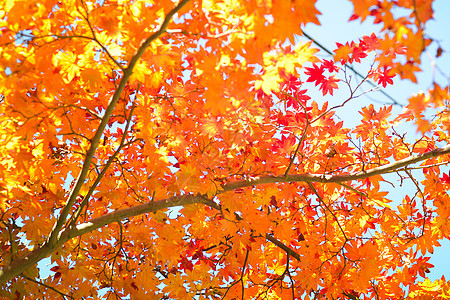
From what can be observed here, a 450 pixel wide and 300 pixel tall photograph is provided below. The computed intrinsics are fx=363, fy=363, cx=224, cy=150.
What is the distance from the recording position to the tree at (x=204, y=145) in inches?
61.9

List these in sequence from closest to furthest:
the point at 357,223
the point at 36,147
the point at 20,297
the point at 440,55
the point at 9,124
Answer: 1. the point at 440,55
2. the point at 9,124
3. the point at 36,147
4. the point at 20,297
5. the point at 357,223

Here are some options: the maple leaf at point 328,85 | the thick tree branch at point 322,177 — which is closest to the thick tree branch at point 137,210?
the thick tree branch at point 322,177

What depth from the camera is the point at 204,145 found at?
7.93 ft

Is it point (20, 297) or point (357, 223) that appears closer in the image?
point (20, 297)

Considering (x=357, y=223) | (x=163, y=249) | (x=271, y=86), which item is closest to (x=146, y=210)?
(x=163, y=249)

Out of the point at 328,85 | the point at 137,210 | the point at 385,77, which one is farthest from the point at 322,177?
the point at 137,210

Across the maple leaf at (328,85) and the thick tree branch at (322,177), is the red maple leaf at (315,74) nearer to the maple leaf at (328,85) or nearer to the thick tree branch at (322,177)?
the maple leaf at (328,85)

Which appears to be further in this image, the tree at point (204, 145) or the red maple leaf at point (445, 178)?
the red maple leaf at point (445, 178)

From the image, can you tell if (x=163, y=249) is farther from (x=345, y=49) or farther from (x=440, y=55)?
(x=440, y=55)

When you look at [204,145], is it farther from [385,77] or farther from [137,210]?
[385,77]

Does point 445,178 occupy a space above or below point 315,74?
below

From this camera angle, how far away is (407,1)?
129 cm

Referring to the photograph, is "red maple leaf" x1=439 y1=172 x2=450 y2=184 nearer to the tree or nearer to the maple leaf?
the tree

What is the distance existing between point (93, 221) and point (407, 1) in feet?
6.55
